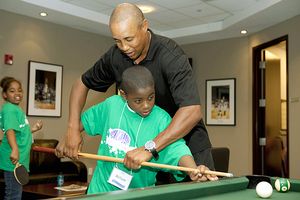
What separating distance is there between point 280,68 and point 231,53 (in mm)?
973

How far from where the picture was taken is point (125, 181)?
205 cm

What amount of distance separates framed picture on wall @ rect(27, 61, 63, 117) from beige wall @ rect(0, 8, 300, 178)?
0.09 metres

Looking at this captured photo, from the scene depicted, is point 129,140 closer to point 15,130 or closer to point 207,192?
point 207,192

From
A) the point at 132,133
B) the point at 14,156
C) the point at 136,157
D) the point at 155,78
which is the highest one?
the point at 155,78

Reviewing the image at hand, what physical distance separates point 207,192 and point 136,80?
0.64 m

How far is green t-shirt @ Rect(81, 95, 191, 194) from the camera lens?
2.08 meters

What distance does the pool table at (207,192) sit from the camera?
150cm

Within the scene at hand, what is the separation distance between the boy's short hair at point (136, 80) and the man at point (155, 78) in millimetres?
102

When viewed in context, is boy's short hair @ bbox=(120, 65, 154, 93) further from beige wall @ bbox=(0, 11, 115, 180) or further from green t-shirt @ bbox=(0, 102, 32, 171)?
beige wall @ bbox=(0, 11, 115, 180)

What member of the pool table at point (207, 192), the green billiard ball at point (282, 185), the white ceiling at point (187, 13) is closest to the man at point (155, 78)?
the pool table at point (207, 192)

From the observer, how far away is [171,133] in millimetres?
1982

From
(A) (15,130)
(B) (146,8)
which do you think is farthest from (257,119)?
(A) (15,130)

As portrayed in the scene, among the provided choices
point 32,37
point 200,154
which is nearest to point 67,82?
point 32,37

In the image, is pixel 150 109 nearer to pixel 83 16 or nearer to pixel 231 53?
pixel 83 16
